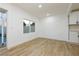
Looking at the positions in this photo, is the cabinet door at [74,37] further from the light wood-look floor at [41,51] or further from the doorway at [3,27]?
the doorway at [3,27]

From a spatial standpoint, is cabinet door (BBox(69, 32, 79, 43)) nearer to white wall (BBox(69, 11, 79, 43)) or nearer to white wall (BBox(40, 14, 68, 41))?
white wall (BBox(69, 11, 79, 43))

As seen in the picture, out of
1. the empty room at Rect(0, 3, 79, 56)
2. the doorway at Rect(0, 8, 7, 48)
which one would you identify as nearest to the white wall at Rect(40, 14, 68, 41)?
the empty room at Rect(0, 3, 79, 56)

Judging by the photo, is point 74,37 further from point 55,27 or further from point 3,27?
point 3,27

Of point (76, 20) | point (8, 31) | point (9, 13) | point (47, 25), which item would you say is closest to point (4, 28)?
point (8, 31)

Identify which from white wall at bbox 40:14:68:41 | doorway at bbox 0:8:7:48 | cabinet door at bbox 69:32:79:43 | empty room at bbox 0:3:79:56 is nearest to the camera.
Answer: empty room at bbox 0:3:79:56

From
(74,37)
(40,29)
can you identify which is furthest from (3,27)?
(40,29)

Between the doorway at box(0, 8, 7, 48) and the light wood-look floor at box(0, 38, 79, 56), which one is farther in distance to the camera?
the doorway at box(0, 8, 7, 48)

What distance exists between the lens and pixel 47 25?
8773 millimetres

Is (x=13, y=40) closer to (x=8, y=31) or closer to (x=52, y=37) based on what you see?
(x=8, y=31)

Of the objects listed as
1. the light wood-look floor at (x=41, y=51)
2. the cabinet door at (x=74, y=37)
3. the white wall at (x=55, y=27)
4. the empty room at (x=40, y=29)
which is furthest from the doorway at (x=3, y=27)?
the white wall at (x=55, y=27)

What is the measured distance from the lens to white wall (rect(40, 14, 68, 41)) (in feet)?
23.7

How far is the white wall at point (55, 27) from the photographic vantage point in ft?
23.7

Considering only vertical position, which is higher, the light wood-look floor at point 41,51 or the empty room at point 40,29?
the empty room at point 40,29

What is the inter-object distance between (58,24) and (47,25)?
49.4 inches
